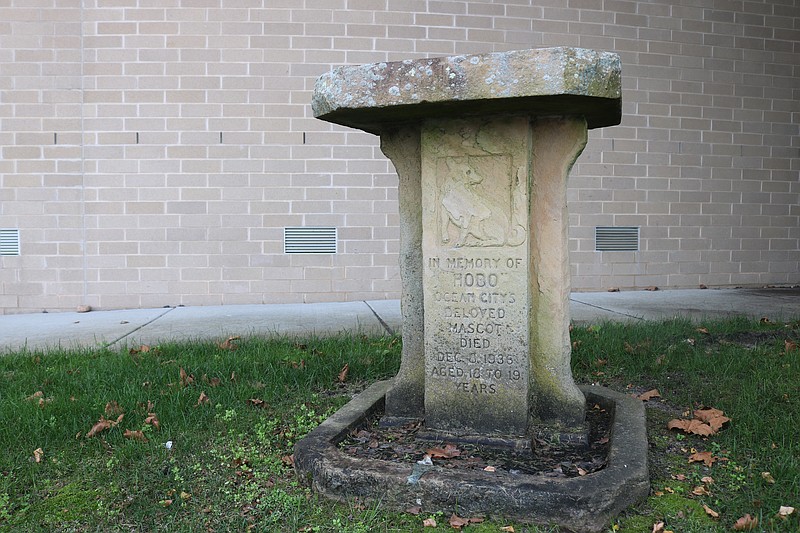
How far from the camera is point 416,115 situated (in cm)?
288

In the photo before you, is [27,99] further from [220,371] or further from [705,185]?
[705,185]

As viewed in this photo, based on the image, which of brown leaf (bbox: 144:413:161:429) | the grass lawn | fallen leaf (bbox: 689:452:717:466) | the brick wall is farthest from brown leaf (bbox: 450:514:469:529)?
the brick wall

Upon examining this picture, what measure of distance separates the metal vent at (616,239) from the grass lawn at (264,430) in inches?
112

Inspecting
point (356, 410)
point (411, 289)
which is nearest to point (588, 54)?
point (411, 289)

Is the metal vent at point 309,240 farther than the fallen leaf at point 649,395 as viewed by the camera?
Yes

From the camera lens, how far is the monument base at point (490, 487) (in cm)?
231

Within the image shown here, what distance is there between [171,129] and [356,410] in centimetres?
504

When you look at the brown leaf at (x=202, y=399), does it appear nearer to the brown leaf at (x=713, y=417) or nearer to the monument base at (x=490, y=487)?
the monument base at (x=490, y=487)

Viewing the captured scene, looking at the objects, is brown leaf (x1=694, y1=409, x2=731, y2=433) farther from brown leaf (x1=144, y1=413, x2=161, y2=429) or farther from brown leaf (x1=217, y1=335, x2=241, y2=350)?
brown leaf (x1=217, y1=335, x2=241, y2=350)

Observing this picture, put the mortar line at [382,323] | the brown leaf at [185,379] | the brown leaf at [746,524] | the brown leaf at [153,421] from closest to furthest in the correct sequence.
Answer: the brown leaf at [746,524] → the brown leaf at [153,421] → the brown leaf at [185,379] → the mortar line at [382,323]

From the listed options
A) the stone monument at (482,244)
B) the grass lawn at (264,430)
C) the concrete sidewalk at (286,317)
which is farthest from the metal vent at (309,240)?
the stone monument at (482,244)

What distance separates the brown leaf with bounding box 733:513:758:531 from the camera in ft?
7.47

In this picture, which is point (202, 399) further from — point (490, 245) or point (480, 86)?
point (480, 86)

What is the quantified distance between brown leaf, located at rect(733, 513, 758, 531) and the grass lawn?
2 cm
